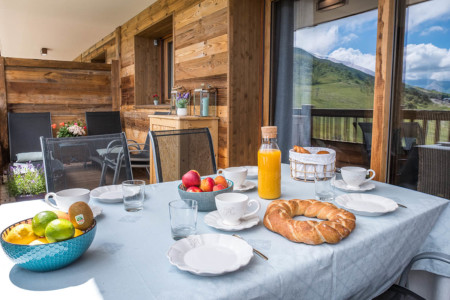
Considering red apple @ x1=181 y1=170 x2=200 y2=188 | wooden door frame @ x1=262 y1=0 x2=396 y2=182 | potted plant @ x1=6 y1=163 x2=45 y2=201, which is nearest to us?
red apple @ x1=181 y1=170 x2=200 y2=188

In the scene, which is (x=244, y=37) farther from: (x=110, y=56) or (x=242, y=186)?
(x=110, y=56)

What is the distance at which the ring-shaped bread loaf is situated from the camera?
2.73ft

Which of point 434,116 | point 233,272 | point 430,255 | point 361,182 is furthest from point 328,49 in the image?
point 233,272

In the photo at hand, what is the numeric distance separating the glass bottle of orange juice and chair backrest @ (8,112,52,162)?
399cm

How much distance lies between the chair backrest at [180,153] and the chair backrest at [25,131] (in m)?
3.25

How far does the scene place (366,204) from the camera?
1.14m

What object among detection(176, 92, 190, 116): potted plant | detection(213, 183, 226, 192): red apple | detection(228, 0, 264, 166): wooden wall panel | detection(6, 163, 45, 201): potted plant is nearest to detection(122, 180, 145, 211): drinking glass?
detection(213, 183, 226, 192): red apple

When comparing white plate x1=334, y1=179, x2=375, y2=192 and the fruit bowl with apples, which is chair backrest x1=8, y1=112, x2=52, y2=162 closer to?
the fruit bowl with apples

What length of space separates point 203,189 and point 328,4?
5.96ft

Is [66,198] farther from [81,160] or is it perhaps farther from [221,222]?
[81,160]

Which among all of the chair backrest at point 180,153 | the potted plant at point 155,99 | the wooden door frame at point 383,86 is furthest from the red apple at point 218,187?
the potted plant at point 155,99

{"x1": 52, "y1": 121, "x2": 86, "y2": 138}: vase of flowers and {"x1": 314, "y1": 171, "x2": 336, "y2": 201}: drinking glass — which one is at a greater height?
{"x1": 52, "y1": 121, "x2": 86, "y2": 138}: vase of flowers

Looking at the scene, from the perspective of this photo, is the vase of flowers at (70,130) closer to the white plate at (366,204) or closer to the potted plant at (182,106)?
the potted plant at (182,106)

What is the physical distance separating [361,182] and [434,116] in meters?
0.75
